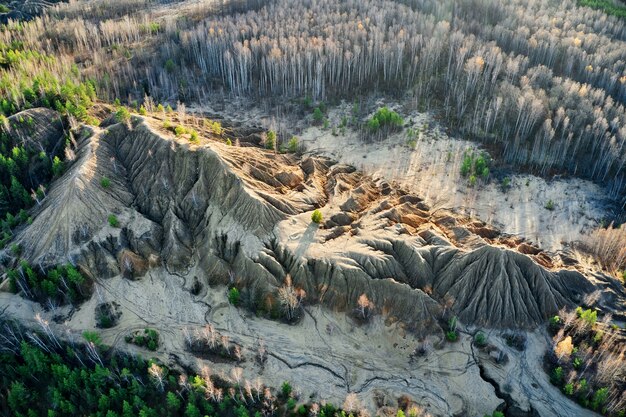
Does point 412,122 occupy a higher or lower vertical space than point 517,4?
lower

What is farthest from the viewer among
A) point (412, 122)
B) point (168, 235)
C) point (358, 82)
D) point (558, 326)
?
point (358, 82)

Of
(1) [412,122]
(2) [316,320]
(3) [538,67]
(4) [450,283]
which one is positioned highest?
(3) [538,67]

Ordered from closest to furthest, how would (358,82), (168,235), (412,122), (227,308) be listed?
(227,308), (168,235), (412,122), (358,82)

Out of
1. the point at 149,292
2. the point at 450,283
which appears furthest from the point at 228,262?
the point at 450,283

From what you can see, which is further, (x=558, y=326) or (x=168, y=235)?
(x=168, y=235)

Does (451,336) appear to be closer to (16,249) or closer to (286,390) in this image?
(286,390)

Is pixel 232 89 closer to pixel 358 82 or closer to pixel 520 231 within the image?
pixel 358 82

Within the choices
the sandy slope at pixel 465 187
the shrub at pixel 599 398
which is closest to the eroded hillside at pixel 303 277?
the shrub at pixel 599 398
